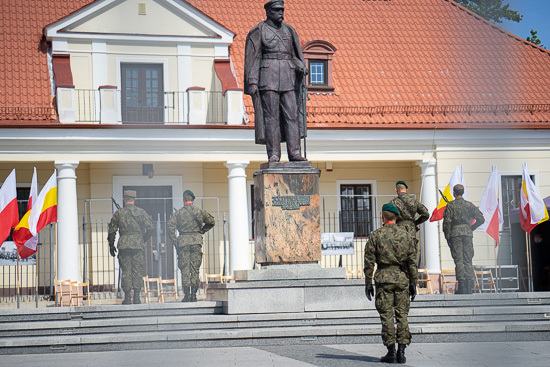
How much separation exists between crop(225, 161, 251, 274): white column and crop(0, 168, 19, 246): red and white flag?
22.0ft

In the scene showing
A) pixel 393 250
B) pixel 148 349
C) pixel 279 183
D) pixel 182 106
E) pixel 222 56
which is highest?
pixel 222 56

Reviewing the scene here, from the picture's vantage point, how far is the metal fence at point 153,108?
66.9 feet

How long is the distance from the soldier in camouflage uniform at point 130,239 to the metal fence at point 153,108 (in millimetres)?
6970

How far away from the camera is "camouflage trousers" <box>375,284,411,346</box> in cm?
791

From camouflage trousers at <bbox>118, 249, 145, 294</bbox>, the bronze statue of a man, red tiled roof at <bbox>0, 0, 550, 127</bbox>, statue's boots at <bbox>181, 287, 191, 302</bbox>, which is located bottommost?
statue's boots at <bbox>181, 287, 191, 302</bbox>

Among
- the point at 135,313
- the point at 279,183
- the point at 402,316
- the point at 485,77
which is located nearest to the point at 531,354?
the point at 402,316

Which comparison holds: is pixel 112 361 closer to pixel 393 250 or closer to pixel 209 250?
pixel 393 250

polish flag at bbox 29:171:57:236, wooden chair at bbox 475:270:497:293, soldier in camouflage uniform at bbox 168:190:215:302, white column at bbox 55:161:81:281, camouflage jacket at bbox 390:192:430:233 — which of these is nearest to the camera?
camouflage jacket at bbox 390:192:430:233

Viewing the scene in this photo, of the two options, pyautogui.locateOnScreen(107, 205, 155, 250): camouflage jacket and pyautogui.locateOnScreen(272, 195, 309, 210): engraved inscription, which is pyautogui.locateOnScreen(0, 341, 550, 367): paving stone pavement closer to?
pyautogui.locateOnScreen(272, 195, 309, 210): engraved inscription

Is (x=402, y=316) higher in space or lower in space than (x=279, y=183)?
lower

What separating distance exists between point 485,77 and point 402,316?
6.44m

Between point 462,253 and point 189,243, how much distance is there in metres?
4.34

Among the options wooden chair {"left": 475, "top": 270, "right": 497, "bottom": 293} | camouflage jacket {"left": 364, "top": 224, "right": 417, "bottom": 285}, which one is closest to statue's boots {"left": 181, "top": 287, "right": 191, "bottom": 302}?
camouflage jacket {"left": 364, "top": 224, "right": 417, "bottom": 285}

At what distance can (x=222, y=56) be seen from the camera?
22.1 meters
